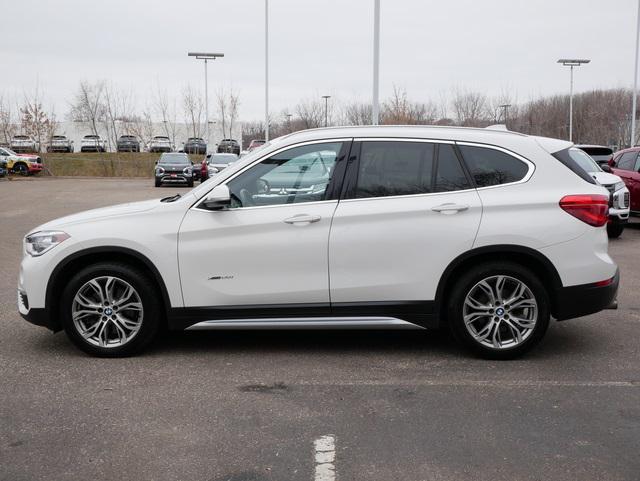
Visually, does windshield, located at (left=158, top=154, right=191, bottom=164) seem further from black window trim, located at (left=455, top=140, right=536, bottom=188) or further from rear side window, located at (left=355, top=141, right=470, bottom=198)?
black window trim, located at (left=455, top=140, right=536, bottom=188)

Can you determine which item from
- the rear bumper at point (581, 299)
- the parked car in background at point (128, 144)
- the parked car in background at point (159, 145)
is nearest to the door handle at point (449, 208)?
the rear bumper at point (581, 299)

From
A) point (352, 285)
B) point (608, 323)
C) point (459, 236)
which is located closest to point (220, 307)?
point (352, 285)

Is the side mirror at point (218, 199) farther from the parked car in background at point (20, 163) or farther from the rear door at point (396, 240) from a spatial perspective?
the parked car in background at point (20, 163)

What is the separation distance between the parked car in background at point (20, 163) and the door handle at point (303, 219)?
39.6 metres

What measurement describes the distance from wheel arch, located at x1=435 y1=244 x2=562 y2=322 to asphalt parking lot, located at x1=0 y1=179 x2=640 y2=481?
0.54 m

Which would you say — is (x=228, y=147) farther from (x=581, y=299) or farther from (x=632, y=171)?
(x=581, y=299)

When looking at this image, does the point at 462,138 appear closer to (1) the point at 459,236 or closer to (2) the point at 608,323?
(1) the point at 459,236

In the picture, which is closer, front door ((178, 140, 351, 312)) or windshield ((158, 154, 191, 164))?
front door ((178, 140, 351, 312))

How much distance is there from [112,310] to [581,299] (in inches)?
144

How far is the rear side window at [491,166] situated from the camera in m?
5.48

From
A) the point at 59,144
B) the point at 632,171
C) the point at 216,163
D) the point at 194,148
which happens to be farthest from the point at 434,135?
the point at 59,144

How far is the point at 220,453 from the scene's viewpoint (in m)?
3.78

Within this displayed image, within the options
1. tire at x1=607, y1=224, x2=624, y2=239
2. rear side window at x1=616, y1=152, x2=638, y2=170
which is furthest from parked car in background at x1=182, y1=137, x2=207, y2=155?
tire at x1=607, y1=224, x2=624, y2=239

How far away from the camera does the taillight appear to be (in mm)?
5344
